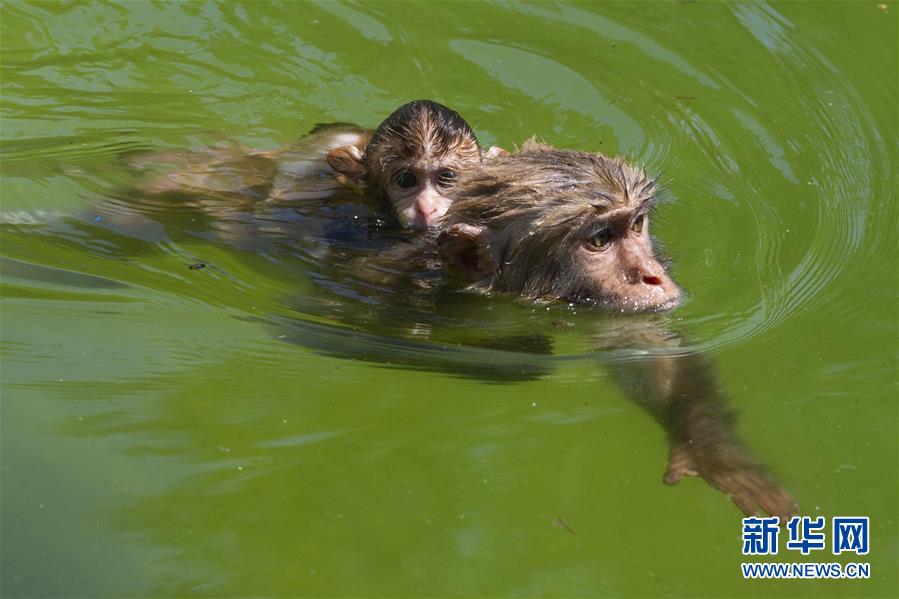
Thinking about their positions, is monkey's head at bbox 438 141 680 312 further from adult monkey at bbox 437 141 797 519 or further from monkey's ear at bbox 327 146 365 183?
monkey's ear at bbox 327 146 365 183

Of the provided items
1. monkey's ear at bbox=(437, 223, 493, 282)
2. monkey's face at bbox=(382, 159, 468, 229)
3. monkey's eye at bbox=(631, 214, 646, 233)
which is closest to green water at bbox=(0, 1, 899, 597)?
monkey's ear at bbox=(437, 223, 493, 282)

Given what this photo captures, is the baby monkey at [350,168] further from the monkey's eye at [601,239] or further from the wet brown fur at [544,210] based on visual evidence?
the monkey's eye at [601,239]

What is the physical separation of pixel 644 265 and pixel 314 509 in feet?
7.61

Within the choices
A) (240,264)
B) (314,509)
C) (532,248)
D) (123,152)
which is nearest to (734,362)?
(532,248)

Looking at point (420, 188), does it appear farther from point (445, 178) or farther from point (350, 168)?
point (350, 168)

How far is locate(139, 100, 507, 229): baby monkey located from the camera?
6.99m

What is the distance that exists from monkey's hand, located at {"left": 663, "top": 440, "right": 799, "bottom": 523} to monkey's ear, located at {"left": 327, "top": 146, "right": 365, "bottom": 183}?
9.78 feet

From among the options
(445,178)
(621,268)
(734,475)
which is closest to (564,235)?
(621,268)

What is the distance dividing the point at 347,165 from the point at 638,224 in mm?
1995

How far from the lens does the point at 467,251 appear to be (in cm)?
651

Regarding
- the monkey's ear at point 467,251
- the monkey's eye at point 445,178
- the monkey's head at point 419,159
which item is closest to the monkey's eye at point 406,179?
the monkey's head at point 419,159

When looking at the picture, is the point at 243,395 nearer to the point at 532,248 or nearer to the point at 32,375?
the point at 32,375

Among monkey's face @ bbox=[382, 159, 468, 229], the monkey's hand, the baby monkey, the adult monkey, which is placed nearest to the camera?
the monkey's hand

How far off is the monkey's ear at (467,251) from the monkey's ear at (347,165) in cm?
110
